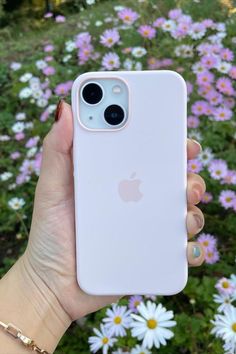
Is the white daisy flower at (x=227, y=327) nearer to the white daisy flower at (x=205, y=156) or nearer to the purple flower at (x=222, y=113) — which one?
the white daisy flower at (x=205, y=156)

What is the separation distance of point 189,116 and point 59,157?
2.76ft

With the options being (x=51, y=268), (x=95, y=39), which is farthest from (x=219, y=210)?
(x=95, y=39)

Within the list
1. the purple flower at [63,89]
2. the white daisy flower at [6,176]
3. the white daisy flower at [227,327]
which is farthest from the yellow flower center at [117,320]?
the purple flower at [63,89]

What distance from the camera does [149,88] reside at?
110 centimetres

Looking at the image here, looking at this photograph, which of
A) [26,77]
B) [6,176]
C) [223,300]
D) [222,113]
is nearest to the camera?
[223,300]

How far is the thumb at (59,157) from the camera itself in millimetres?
1113

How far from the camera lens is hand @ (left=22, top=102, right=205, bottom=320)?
119 centimetres

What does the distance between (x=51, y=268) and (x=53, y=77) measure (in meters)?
1.34

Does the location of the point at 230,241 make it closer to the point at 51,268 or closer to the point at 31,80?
the point at 51,268

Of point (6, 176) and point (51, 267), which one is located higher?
point (51, 267)

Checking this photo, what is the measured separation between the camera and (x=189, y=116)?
191 centimetres

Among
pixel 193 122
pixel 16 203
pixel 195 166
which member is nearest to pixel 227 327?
pixel 195 166

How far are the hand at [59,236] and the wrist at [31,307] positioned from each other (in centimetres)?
1

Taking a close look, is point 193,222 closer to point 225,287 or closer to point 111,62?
point 225,287
